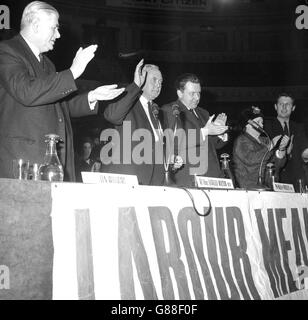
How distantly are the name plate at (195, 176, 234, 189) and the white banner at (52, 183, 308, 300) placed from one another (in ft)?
0.25

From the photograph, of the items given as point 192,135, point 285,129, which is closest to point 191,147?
point 192,135

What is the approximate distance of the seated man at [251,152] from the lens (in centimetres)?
369

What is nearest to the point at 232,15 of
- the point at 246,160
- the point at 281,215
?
the point at 246,160

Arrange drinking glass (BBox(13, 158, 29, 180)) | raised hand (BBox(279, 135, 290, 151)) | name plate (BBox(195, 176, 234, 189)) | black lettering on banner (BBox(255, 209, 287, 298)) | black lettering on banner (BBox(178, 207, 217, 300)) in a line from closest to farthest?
drinking glass (BBox(13, 158, 29, 180)), black lettering on banner (BBox(178, 207, 217, 300)), name plate (BBox(195, 176, 234, 189)), black lettering on banner (BBox(255, 209, 287, 298)), raised hand (BBox(279, 135, 290, 151))

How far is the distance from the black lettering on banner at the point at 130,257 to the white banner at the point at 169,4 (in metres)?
11.2

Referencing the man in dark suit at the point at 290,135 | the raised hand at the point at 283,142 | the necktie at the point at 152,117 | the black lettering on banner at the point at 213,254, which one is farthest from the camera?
the man in dark suit at the point at 290,135

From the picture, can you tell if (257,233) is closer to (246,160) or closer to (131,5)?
(246,160)

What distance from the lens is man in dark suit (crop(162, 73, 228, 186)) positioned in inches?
121

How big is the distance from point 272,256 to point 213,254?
1.83ft

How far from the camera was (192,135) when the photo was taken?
317 centimetres

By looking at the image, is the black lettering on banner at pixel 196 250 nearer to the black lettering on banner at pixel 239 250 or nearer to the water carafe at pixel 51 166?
the black lettering on banner at pixel 239 250

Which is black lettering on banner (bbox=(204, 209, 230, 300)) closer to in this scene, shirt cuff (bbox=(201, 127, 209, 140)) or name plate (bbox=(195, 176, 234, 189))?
name plate (bbox=(195, 176, 234, 189))

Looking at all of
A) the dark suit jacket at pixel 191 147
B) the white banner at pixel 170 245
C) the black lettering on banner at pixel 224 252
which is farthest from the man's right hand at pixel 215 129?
the black lettering on banner at pixel 224 252

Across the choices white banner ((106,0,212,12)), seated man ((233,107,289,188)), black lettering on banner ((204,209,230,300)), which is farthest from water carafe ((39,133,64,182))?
white banner ((106,0,212,12))
